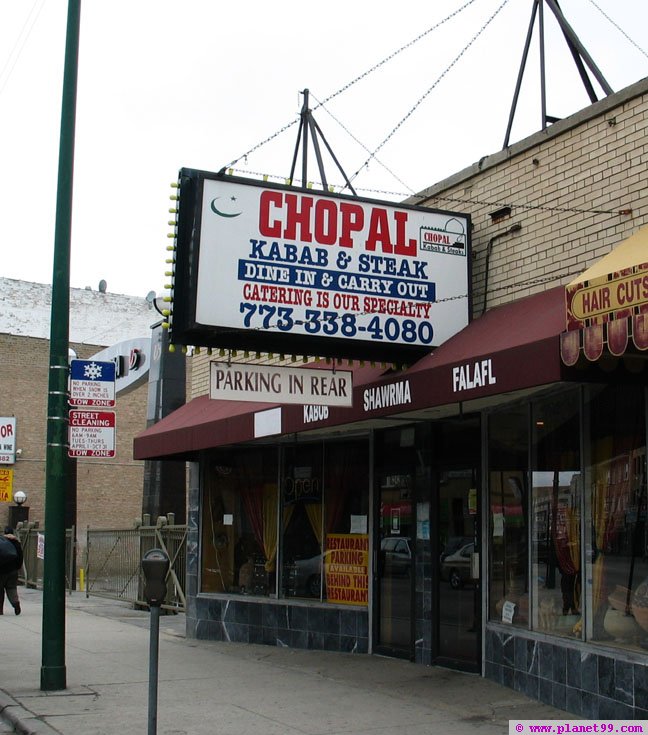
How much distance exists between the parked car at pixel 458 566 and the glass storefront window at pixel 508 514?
363 mm

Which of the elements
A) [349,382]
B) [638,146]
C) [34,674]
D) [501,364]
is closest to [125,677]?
[34,674]

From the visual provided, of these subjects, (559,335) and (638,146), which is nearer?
(559,335)

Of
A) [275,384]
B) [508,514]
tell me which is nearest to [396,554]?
[508,514]

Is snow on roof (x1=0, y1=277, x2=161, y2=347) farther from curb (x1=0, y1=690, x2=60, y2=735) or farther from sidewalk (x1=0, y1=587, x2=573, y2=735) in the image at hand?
curb (x1=0, y1=690, x2=60, y2=735)

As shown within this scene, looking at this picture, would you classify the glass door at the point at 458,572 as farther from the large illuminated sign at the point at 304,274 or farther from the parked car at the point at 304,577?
the parked car at the point at 304,577

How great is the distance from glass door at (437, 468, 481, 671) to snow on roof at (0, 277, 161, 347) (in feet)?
106

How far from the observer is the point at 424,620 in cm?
1045

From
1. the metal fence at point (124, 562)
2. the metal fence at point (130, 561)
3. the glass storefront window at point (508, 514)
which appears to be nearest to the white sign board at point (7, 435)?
the metal fence at point (124, 562)

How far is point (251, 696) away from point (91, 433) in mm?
3140

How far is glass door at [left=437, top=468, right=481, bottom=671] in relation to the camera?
991 cm

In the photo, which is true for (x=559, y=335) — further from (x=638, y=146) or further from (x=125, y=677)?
(x=125, y=677)

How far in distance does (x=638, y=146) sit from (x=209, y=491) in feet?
26.4

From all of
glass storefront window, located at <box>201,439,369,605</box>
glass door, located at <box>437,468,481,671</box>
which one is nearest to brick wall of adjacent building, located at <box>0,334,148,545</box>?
glass storefront window, located at <box>201,439,369,605</box>

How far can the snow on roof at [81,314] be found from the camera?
134 ft
